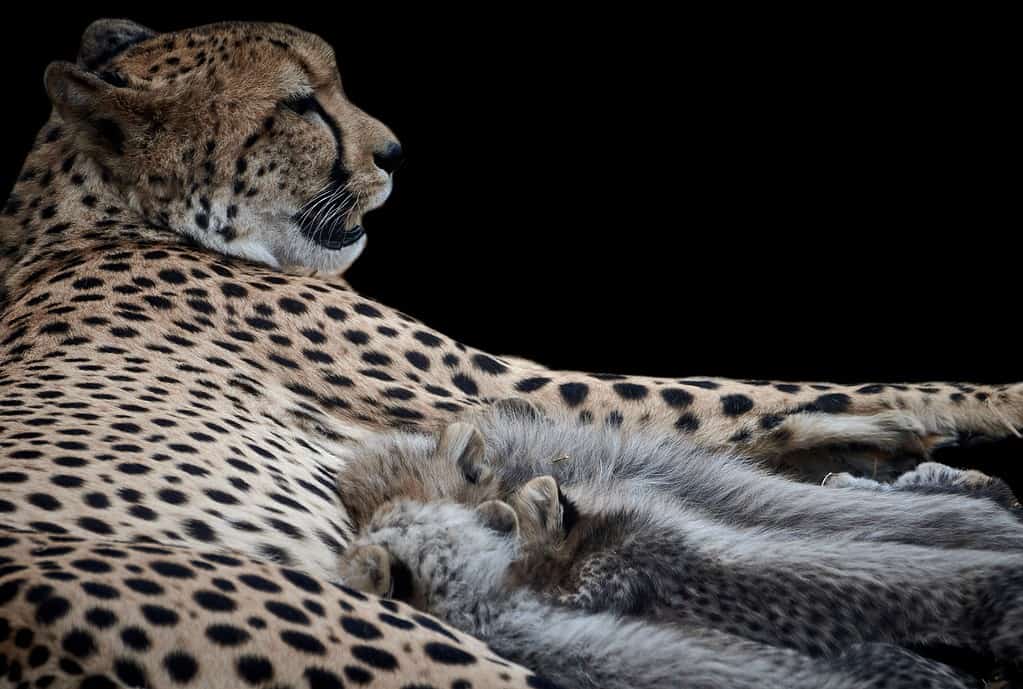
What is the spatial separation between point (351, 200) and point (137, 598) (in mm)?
1996

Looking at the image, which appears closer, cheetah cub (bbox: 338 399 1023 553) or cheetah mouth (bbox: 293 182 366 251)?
→ cheetah cub (bbox: 338 399 1023 553)

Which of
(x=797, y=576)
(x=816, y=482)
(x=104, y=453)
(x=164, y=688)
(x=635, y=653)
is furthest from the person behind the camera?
(x=816, y=482)

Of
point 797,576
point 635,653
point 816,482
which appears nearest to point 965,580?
point 797,576

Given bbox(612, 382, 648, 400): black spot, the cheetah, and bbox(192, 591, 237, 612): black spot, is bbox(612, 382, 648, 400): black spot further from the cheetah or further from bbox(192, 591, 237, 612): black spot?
bbox(192, 591, 237, 612): black spot

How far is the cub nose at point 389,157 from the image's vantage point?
12.6 feet

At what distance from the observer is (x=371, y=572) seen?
7.66ft

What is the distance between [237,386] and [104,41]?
1276 mm

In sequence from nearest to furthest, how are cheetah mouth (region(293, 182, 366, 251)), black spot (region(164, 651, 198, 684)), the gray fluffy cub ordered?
black spot (region(164, 651, 198, 684)), the gray fluffy cub, cheetah mouth (region(293, 182, 366, 251))

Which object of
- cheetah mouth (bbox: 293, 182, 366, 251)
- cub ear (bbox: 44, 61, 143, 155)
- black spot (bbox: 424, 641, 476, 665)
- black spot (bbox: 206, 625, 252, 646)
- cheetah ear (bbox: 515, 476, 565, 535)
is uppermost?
cub ear (bbox: 44, 61, 143, 155)

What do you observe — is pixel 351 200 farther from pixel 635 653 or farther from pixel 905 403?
pixel 635 653

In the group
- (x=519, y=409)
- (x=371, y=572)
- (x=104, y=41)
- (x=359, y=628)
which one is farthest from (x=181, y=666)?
(x=104, y=41)

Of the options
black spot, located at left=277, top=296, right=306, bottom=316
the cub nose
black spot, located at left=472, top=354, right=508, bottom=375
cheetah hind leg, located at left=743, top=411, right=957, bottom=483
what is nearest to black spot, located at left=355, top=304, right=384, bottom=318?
black spot, located at left=277, top=296, right=306, bottom=316

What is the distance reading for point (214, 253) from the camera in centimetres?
367

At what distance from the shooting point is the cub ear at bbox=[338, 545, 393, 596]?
7.64ft
